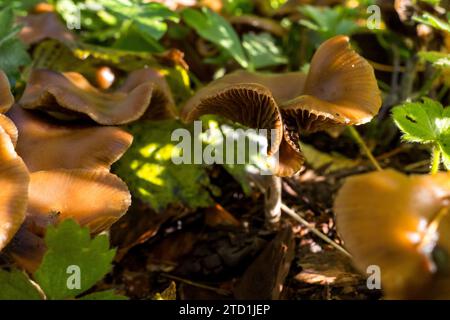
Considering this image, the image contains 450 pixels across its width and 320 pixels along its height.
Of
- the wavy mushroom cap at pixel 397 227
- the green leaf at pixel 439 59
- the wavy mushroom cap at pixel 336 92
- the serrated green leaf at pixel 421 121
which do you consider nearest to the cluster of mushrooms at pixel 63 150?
the wavy mushroom cap at pixel 336 92

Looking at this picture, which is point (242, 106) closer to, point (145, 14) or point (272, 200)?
point (272, 200)

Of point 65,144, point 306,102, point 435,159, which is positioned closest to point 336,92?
point 306,102

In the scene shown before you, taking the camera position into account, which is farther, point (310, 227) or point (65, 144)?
point (310, 227)

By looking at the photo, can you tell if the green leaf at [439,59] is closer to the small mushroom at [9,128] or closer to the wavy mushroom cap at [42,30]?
the small mushroom at [9,128]

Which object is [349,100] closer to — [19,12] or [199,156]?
[199,156]

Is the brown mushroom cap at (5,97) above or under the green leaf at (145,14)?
under

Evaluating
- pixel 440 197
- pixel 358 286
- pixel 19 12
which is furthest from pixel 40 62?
pixel 440 197

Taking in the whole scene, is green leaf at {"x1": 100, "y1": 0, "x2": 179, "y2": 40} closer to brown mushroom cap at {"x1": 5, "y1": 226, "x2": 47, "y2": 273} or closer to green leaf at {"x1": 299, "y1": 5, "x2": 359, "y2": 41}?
green leaf at {"x1": 299, "y1": 5, "x2": 359, "y2": 41}
